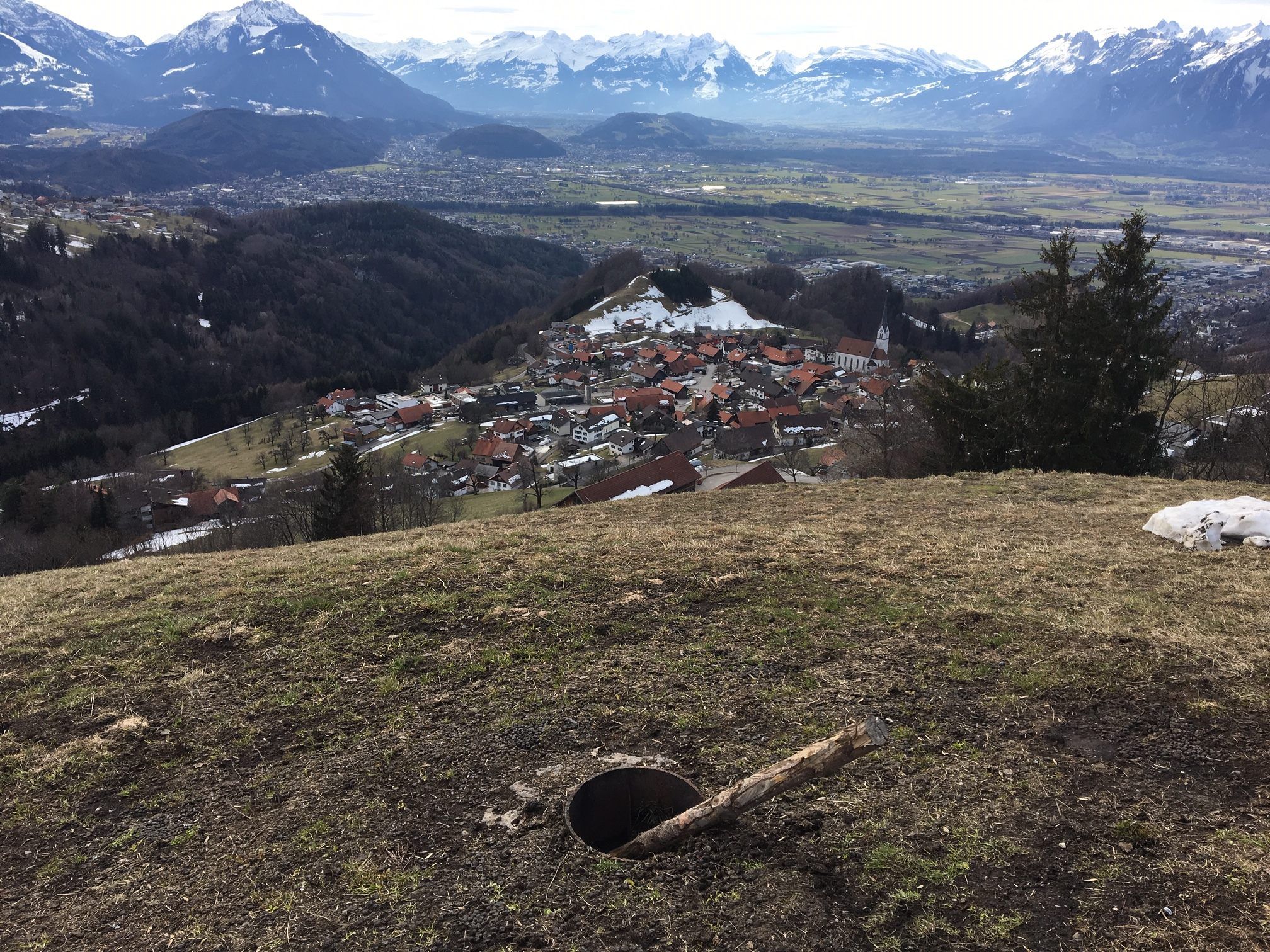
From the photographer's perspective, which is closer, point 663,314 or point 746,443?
point 746,443

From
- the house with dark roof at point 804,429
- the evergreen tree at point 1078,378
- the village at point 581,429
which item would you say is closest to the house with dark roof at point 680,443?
the village at point 581,429

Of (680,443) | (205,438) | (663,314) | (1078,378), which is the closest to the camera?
(1078,378)

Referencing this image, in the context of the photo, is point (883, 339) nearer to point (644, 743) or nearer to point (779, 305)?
point (779, 305)

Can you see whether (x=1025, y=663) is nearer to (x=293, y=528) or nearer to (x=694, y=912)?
(x=694, y=912)

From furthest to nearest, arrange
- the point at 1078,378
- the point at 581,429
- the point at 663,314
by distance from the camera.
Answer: the point at 663,314, the point at 581,429, the point at 1078,378

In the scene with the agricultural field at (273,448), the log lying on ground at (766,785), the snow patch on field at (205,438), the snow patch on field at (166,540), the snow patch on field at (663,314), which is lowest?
the snow patch on field at (205,438)

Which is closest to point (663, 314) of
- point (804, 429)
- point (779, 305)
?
point (779, 305)

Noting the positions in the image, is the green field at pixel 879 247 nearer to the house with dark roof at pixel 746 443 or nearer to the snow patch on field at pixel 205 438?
the house with dark roof at pixel 746 443

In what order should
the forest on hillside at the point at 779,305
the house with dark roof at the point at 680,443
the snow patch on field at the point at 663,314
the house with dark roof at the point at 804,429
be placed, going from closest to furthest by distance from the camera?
the house with dark roof at the point at 680,443 → the house with dark roof at the point at 804,429 → the forest on hillside at the point at 779,305 → the snow patch on field at the point at 663,314
